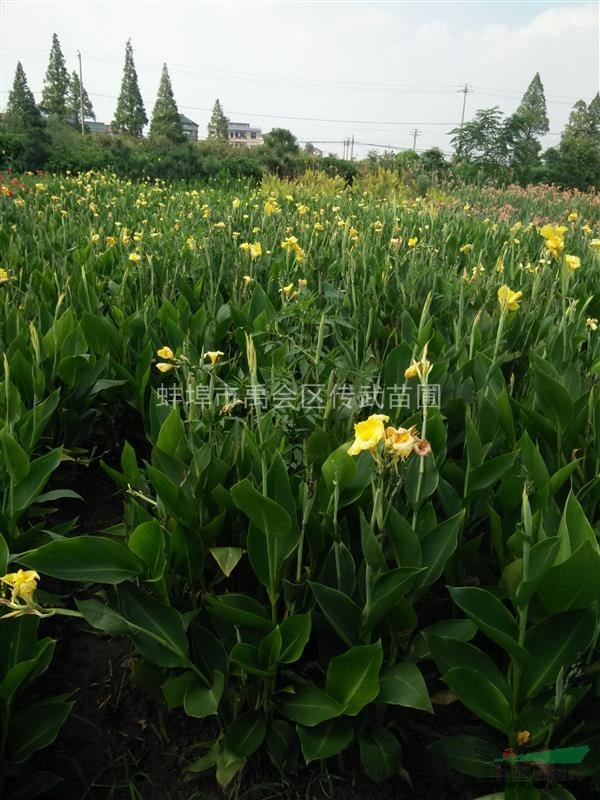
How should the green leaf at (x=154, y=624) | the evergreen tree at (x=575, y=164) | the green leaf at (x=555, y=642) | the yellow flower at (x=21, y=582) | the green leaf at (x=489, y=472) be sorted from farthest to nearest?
the evergreen tree at (x=575, y=164) → the green leaf at (x=489, y=472) → the green leaf at (x=154, y=624) → the green leaf at (x=555, y=642) → the yellow flower at (x=21, y=582)

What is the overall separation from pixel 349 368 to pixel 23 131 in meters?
16.0

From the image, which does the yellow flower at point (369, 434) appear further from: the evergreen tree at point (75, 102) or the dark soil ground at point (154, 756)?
the evergreen tree at point (75, 102)

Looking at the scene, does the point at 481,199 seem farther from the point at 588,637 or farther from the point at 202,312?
the point at 588,637

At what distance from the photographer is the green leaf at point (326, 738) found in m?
1.04

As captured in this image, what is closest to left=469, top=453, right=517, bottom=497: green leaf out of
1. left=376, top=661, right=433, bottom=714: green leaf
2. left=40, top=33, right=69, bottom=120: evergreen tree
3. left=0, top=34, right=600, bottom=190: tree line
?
left=376, top=661, right=433, bottom=714: green leaf

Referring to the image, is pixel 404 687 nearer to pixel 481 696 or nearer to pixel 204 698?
pixel 481 696

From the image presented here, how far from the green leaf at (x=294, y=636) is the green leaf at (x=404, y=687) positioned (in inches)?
6.1

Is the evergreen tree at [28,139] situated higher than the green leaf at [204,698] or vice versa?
the evergreen tree at [28,139]

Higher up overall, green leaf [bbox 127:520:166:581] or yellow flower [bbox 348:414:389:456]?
yellow flower [bbox 348:414:389:456]

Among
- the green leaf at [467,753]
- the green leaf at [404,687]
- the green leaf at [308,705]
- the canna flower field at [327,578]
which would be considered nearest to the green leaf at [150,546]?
the canna flower field at [327,578]

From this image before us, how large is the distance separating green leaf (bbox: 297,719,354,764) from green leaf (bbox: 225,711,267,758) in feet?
0.26

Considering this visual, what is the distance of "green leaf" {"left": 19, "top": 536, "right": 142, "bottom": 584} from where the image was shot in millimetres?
1064

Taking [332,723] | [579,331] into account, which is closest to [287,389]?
[332,723]

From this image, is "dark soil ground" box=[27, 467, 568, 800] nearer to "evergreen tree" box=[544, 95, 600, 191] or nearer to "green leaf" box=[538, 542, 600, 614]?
"green leaf" box=[538, 542, 600, 614]
